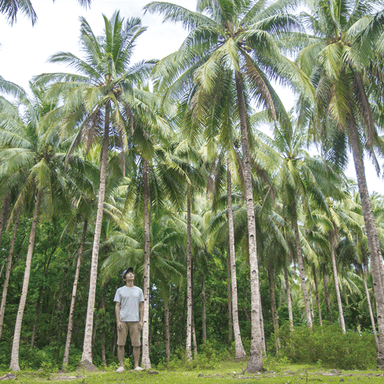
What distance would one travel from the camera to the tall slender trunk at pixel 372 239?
32.8 ft

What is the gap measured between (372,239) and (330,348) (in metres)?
3.52

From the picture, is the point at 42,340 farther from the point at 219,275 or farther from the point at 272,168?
the point at 272,168

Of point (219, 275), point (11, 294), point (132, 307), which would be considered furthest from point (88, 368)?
point (219, 275)

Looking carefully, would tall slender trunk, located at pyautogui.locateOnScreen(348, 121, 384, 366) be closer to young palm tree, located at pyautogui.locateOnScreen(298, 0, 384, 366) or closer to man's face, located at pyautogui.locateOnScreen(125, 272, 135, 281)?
young palm tree, located at pyautogui.locateOnScreen(298, 0, 384, 366)

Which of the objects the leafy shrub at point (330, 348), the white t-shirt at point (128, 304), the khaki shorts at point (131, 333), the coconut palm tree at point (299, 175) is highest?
the coconut palm tree at point (299, 175)

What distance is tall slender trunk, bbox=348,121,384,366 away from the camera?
394 inches

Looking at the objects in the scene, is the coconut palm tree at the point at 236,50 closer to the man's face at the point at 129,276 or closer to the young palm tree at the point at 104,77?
the young palm tree at the point at 104,77

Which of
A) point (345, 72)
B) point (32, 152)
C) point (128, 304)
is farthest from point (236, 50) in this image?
point (32, 152)

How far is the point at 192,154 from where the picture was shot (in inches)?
735

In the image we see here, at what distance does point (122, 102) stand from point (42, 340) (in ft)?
63.5

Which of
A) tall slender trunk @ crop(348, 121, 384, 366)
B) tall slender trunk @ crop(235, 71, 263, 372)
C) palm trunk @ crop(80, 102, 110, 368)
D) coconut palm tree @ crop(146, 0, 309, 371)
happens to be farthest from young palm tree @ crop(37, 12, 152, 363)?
tall slender trunk @ crop(348, 121, 384, 366)

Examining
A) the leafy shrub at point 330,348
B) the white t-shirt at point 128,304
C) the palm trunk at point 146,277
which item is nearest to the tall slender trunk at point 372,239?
the leafy shrub at point 330,348

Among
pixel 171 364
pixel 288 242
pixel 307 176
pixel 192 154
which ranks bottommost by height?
pixel 171 364

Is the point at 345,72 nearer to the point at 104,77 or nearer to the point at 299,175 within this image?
the point at 299,175
